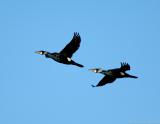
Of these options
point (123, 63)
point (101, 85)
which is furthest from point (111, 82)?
point (123, 63)

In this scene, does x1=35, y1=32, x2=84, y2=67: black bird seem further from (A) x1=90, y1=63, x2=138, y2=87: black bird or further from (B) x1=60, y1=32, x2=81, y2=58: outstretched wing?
(A) x1=90, y1=63, x2=138, y2=87: black bird

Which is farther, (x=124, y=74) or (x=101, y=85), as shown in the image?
(x=101, y=85)

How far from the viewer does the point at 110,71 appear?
5644 centimetres

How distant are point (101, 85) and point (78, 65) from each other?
6618 millimetres

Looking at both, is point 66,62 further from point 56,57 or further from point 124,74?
point 124,74

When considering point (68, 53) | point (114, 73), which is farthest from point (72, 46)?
point (114, 73)

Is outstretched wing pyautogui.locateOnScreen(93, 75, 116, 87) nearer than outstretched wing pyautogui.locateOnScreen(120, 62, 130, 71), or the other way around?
outstretched wing pyautogui.locateOnScreen(120, 62, 130, 71)

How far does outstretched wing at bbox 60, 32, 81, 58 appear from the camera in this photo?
5359cm

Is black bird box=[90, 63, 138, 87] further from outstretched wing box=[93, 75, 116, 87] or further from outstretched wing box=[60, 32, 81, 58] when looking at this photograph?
outstretched wing box=[60, 32, 81, 58]

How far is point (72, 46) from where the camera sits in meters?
53.8

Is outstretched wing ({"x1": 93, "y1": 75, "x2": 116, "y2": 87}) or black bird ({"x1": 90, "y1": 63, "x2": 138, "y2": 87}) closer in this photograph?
black bird ({"x1": 90, "y1": 63, "x2": 138, "y2": 87})

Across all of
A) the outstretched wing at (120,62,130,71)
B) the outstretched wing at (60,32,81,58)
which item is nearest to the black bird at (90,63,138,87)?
the outstretched wing at (120,62,130,71)

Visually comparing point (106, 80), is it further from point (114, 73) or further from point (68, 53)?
point (68, 53)

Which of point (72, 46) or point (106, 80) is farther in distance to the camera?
point (106, 80)
